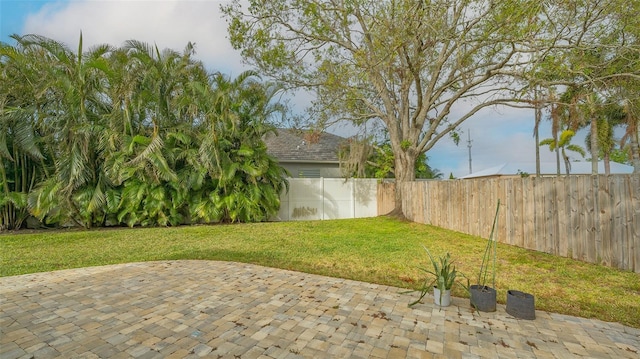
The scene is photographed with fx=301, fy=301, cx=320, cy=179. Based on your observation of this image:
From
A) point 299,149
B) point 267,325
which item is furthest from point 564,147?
point 267,325

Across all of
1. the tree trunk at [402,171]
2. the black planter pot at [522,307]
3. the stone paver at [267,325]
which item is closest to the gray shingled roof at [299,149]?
the tree trunk at [402,171]

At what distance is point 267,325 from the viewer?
2.96m

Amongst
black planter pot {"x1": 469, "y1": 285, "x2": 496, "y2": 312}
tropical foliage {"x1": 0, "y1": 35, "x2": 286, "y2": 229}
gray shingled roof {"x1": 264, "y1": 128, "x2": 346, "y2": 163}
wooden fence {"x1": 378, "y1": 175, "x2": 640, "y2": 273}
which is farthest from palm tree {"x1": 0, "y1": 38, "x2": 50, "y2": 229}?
wooden fence {"x1": 378, "y1": 175, "x2": 640, "y2": 273}

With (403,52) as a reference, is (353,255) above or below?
below

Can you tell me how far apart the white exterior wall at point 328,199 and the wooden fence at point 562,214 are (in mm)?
4421

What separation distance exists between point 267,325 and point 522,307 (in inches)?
103

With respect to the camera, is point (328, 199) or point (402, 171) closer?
point (402, 171)

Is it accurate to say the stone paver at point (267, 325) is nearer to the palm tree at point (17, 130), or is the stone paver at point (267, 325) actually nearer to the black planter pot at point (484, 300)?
the black planter pot at point (484, 300)

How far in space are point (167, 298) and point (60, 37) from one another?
9.44 metres

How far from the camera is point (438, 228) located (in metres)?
9.27

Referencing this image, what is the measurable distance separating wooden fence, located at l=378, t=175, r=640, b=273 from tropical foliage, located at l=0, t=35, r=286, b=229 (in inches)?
250

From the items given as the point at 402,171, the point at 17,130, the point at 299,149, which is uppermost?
the point at 299,149

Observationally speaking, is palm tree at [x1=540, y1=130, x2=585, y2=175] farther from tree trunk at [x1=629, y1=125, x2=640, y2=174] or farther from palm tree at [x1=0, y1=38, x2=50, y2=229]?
palm tree at [x1=0, y1=38, x2=50, y2=229]

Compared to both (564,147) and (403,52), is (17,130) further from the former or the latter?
(564,147)
